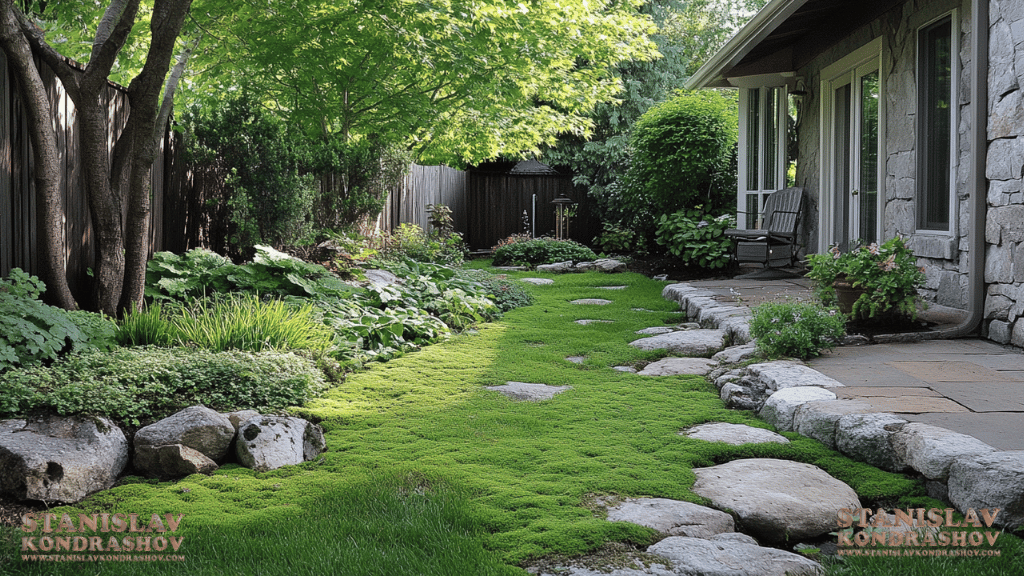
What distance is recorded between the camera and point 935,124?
18.8 ft

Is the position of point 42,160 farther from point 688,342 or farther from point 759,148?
point 759,148

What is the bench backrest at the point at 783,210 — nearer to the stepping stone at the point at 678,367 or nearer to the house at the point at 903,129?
the house at the point at 903,129

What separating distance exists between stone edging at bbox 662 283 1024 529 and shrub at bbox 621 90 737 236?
6.37 m

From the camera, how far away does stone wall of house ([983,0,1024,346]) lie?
433cm

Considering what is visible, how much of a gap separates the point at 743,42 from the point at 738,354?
4.53 m

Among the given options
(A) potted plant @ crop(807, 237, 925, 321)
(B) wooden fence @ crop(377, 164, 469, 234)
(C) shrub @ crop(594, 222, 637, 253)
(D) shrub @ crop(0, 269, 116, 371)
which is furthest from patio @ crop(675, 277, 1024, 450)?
(C) shrub @ crop(594, 222, 637, 253)

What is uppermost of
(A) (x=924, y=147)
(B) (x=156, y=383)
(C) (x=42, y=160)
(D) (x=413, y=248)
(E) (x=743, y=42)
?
(E) (x=743, y=42)

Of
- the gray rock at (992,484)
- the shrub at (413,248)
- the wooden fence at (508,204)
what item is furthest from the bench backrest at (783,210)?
the wooden fence at (508,204)

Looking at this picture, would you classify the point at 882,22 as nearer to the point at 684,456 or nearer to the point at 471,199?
the point at 684,456

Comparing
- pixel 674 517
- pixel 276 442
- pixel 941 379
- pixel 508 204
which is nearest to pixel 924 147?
pixel 941 379

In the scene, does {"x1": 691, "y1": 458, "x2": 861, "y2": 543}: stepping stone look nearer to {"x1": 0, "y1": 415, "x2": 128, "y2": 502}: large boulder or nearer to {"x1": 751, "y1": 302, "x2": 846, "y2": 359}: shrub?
{"x1": 751, "y1": 302, "x2": 846, "y2": 359}: shrub

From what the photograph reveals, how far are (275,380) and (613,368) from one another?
6.90 ft

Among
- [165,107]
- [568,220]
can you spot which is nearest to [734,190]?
[568,220]

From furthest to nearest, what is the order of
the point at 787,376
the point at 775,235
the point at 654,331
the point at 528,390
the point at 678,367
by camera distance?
the point at 775,235, the point at 654,331, the point at 678,367, the point at 528,390, the point at 787,376
